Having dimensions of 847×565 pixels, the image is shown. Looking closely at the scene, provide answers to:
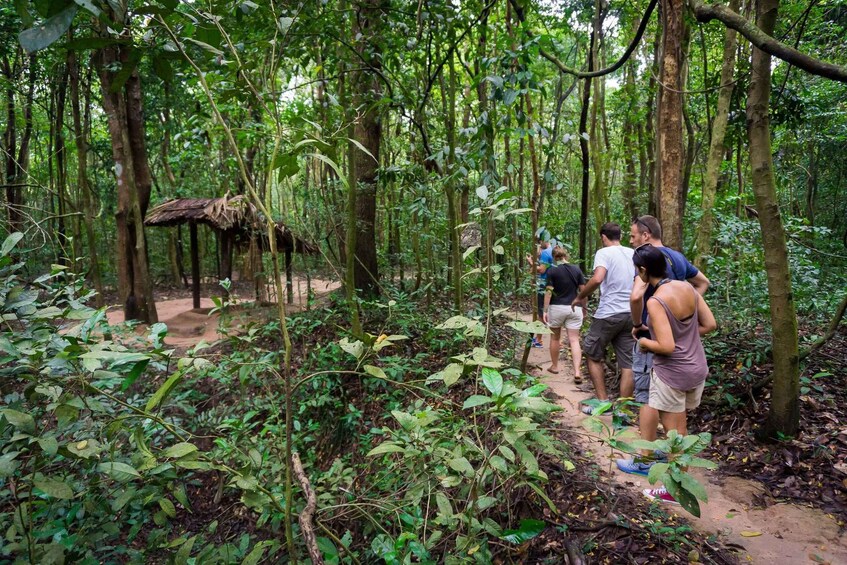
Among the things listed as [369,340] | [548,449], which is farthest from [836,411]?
[369,340]

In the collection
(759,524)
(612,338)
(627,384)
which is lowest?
(759,524)

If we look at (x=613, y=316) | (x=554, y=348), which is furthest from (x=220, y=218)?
(x=613, y=316)

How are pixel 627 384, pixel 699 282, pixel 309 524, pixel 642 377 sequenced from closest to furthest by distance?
pixel 309 524 → pixel 642 377 → pixel 699 282 → pixel 627 384

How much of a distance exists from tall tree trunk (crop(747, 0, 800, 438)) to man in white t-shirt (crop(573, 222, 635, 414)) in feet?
4.08

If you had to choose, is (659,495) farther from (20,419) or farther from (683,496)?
(20,419)

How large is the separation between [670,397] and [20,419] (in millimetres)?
3522

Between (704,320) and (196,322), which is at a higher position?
(704,320)

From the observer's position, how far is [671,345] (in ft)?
10.0

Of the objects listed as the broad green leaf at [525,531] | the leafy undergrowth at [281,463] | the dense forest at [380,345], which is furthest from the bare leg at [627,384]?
the broad green leaf at [525,531]

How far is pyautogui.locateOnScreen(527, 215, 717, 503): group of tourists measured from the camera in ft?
10.3

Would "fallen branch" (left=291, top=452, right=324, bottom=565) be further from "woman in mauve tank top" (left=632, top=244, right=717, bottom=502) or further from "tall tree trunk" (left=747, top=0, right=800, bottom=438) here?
"tall tree trunk" (left=747, top=0, right=800, bottom=438)

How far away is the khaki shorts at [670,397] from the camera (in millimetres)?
3209

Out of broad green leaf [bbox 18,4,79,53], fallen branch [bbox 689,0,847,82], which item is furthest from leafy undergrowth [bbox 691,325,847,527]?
→ broad green leaf [bbox 18,4,79,53]

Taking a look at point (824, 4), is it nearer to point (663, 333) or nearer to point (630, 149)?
point (630, 149)
